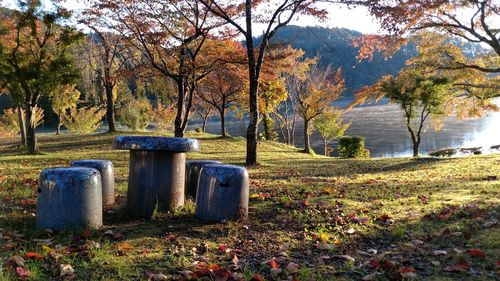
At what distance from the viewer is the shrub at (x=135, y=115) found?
39.4 m

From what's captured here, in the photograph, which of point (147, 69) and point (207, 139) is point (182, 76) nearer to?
point (147, 69)

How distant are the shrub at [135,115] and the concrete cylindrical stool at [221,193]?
116 feet

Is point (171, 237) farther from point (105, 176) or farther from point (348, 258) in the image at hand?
point (105, 176)

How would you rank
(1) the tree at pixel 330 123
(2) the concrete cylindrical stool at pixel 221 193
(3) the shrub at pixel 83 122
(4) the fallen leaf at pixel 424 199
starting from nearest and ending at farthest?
(2) the concrete cylindrical stool at pixel 221 193 < (4) the fallen leaf at pixel 424 199 < (1) the tree at pixel 330 123 < (3) the shrub at pixel 83 122

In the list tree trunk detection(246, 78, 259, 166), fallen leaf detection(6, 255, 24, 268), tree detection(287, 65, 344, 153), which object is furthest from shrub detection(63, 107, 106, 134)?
fallen leaf detection(6, 255, 24, 268)

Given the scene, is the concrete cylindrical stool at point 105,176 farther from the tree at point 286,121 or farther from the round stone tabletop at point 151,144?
the tree at point 286,121

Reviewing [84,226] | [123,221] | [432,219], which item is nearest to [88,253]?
[84,226]

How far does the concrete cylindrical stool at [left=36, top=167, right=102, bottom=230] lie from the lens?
4.14 metres

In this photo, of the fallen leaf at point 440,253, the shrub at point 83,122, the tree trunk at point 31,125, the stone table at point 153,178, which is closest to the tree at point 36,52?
the tree trunk at point 31,125

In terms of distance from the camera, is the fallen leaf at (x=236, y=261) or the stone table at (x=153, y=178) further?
the stone table at (x=153, y=178)

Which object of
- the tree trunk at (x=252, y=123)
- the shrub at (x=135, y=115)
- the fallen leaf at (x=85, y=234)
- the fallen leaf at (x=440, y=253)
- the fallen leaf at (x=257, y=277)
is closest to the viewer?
the fallen leaf at (x=257, y=277)

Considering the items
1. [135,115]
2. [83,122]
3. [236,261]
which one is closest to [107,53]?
[135,115]

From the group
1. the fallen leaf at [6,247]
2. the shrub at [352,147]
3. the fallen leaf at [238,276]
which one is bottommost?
the shrub at [352,147]

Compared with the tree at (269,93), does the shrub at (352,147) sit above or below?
below
